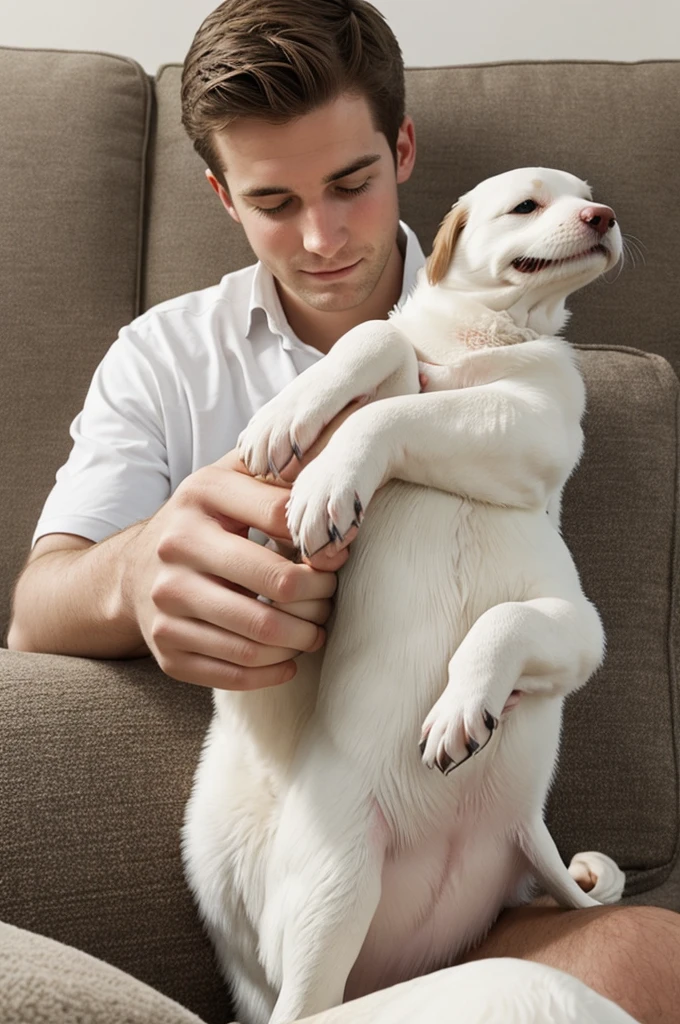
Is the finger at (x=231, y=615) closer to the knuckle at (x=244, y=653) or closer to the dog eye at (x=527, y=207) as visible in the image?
the knuckle at (x=244, y=653)

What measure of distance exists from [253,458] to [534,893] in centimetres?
52

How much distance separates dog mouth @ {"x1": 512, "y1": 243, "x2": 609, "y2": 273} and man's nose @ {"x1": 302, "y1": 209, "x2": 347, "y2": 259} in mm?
494

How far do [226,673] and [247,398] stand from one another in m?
0.74

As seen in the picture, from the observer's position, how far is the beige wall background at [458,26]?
6.52 ft

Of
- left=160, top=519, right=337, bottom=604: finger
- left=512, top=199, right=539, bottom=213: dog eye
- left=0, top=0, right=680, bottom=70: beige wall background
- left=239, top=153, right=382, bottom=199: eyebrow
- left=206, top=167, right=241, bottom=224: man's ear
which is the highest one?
left=512, top=199, right=539, bottom=213: dog eye

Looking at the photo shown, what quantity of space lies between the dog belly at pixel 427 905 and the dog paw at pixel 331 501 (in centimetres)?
27

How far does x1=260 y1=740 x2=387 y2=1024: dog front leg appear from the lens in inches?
30.3

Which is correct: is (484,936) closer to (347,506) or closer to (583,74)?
(347,506)

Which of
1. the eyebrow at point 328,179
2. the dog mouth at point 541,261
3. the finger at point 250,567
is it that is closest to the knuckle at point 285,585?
the finger at point 250,567

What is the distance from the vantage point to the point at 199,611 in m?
0.90

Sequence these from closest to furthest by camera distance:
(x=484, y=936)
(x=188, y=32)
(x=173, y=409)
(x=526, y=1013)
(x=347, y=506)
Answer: (x=526, y=1013) → (x=347, y=506) → (x=484, y=936) → (x=173, y=409) → (x=188, y=32)

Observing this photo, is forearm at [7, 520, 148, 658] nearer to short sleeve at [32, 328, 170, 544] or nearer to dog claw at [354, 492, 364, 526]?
short sleeve at [32, 328, 170, 544]

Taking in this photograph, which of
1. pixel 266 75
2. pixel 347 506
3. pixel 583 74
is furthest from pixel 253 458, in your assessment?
pixel 583 74

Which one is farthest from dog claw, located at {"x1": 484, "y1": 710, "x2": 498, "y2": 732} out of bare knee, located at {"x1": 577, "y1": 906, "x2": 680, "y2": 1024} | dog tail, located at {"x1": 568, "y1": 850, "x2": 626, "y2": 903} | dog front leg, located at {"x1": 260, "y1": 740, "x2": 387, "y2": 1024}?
dog tail, located at {"x1": 568, "y1": 850, "x2": 626, "y2": 903}
